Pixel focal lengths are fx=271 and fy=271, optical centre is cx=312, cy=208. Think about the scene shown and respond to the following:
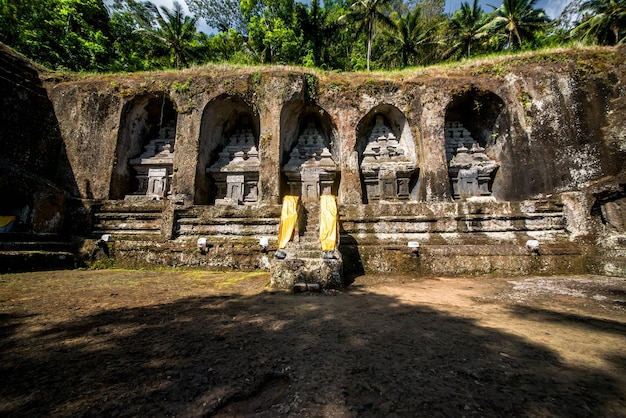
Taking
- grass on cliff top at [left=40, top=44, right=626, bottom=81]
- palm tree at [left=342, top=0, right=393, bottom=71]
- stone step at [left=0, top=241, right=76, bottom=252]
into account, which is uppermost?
palm tree at [left=342, top=0, right=393, bottom=71]

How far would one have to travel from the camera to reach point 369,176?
12.3 m

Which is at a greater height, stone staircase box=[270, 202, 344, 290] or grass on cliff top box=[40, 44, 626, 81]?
grass on cliff top box=[40, 44, 626, 81]

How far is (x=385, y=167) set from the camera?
39.4ft

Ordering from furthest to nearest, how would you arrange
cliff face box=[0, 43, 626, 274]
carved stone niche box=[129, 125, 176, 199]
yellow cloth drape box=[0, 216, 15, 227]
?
carved stone niche box=[129, 125, 176, 199], cliff face box=[0, 43, 626, 274], yellow cloth drape box=[0, 216, 15, 227]

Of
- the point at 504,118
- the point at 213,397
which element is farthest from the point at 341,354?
the point at 504,118

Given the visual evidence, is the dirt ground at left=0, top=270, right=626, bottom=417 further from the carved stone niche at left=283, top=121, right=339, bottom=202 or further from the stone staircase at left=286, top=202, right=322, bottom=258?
the carved stone niche at left=283, top=121, right=339, bottom=202

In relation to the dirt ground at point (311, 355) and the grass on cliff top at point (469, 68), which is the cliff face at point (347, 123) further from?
the dirt ground at point (311, 355)

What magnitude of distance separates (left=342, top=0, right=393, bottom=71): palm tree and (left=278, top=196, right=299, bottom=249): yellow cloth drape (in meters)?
18.8

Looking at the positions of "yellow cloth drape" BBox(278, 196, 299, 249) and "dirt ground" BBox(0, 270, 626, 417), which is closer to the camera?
"dirt ground" BBox(0, 270, 626, 417)

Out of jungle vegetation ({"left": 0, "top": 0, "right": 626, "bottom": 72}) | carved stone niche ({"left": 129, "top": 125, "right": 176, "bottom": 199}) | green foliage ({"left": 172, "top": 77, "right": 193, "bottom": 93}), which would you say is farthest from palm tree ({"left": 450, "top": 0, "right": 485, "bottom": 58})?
carved stone niche ({"left": 129, "top": 125, "right": 176, "bottom": 199})

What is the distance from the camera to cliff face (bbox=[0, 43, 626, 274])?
944cm

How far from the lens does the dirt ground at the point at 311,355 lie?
139 centimetres

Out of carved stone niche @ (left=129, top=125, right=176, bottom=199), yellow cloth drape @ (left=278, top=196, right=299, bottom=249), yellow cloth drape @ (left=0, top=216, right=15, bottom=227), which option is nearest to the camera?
yellow cloth drape @ (left=278, top=196, right=299, bottom=249)

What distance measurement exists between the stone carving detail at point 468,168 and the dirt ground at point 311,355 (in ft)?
28.3
